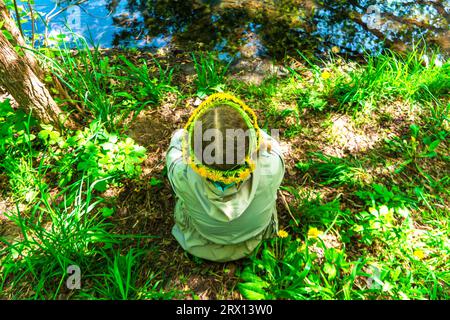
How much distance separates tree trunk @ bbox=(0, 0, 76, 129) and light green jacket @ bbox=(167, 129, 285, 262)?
1.22m

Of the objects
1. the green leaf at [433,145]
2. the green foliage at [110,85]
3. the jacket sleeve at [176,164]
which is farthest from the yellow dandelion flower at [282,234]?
the green foliage at [110,85]

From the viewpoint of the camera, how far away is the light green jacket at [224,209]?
139cm

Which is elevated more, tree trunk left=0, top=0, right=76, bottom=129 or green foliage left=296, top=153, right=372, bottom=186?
tree trunk left=0, top=0, right=76, bottom=129

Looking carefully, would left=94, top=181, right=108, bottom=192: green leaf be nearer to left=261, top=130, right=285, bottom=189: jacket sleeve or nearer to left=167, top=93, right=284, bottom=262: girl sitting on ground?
left=167, top=93, right=284, bottom=262: girl sitting on ground

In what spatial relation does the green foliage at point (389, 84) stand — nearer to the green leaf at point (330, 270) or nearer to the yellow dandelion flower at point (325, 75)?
the yellow dandelion flower at point (325, 75)

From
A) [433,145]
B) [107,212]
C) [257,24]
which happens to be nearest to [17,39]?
[107,212]

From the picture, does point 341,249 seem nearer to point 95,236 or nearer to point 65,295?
point 95,236

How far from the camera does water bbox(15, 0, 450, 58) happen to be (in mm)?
3314

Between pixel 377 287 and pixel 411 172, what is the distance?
1.09 meters

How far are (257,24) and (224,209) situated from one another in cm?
283

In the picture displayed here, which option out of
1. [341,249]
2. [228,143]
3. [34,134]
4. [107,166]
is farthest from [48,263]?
[341,249]

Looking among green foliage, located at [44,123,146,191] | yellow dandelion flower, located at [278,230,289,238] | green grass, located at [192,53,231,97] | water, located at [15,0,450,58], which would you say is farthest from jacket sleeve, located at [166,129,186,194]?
water, located at [15,0,450,58]

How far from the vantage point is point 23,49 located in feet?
7.11

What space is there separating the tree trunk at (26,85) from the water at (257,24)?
130 centimetres
